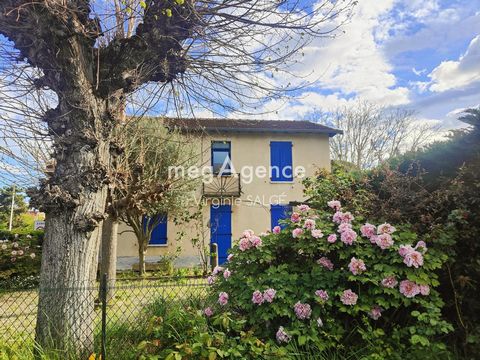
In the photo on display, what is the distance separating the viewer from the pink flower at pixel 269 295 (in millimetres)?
3002

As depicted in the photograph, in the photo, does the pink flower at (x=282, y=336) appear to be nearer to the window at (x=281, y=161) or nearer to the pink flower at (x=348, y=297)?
the pink flower at (x=348, y=297)

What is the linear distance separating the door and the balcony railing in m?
0.57

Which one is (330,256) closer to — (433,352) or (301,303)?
(301,303)

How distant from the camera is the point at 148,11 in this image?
150 inches

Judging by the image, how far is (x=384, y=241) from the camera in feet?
10.1

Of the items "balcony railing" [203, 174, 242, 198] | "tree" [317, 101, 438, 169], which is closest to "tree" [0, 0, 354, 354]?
"balcony railing" [203, 174, 242, 198]

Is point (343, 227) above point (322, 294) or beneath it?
above

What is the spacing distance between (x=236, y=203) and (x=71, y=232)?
34.7 feet

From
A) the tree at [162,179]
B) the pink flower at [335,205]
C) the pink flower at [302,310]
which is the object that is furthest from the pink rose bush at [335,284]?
the tree at [162,179]

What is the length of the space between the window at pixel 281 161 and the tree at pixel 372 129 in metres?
7.96

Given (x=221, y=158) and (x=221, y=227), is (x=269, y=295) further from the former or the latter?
(x=221, y=158)

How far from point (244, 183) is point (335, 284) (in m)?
10.9

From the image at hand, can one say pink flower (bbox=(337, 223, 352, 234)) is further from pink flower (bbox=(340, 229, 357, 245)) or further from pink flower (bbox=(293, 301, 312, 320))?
pink flower (bbox=(293, 301, 312, 320))

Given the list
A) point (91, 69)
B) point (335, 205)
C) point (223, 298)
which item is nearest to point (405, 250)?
point (335, 205)
